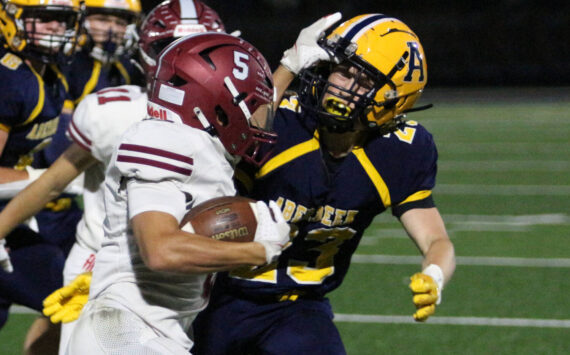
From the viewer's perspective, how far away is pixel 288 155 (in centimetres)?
321

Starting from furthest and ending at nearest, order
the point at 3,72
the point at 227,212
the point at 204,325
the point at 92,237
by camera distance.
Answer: the point at 3,72 → the point at 92,237 → the point at 204,325 → the point at 227,212

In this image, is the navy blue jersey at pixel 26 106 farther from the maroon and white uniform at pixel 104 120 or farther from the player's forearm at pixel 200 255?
the player's forearm at pixel 200 255

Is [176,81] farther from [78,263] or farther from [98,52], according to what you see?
[98,52]

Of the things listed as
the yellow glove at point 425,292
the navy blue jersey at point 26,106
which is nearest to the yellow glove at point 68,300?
the yellow glove at point 425,292

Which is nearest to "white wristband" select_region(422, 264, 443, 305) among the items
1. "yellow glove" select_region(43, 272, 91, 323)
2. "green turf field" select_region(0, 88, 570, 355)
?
"yellow glove" select_region(43, 272, 91, 323)

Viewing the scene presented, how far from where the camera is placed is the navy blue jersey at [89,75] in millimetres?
5207

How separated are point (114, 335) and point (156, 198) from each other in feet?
1.29

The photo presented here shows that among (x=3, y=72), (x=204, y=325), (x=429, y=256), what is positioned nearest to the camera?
(x=429, y=256)

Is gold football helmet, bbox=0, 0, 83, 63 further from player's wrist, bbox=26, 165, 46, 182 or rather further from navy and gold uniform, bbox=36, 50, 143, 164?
navy and gold uniform, bbox=36, 50, 143, 164

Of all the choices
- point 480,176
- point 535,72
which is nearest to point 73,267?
point 480,176

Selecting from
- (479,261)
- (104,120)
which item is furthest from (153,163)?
(479,261)

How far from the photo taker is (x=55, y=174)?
3480 mm

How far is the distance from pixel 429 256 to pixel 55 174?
4.37 feet

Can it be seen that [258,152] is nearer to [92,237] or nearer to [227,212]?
[227,212]
